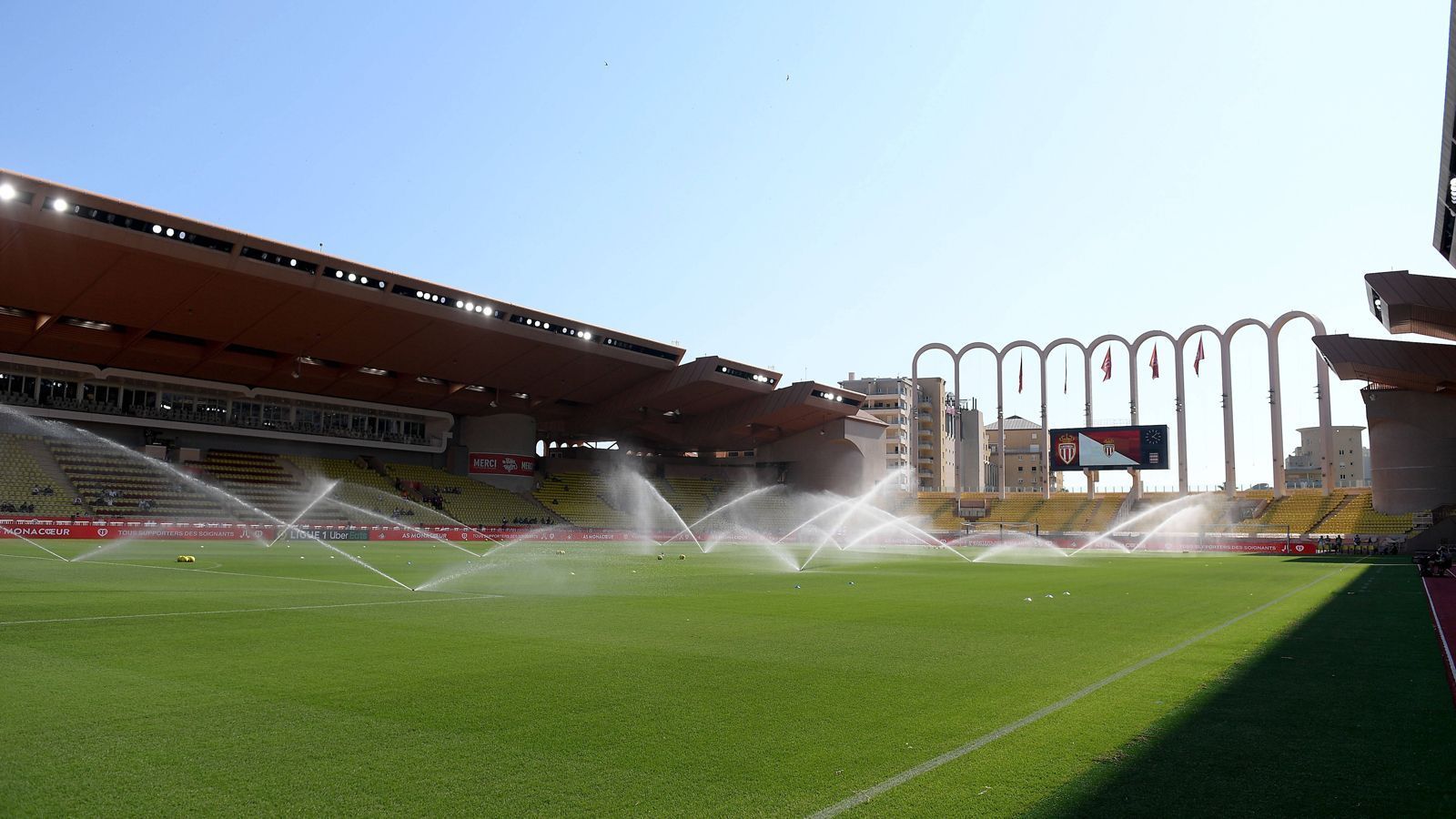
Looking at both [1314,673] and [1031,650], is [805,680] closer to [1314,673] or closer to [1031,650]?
[1031,650]

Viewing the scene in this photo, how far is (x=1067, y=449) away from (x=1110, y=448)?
11.1 feet

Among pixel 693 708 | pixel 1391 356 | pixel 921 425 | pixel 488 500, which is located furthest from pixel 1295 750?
pixel 921 425

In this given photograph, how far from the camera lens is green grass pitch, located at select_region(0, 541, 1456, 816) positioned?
5.19 meters

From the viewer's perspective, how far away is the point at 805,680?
8.92 m

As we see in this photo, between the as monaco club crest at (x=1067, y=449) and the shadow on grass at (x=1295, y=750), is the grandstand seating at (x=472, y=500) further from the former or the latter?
the shadow on grass at (x=1295, y=750)

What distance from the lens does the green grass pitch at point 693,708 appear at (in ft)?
17.0

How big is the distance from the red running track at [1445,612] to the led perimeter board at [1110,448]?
4258 cm

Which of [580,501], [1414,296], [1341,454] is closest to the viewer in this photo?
[1414,296]

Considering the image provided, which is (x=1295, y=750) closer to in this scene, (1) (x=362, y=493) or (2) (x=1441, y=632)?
(2) (x=1441, y=632)

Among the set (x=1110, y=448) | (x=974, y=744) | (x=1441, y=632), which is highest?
(x=1110, y=448)

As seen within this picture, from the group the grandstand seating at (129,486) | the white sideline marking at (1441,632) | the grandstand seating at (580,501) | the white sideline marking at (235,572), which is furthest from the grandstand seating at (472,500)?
the white sideline marking at (1441,632)

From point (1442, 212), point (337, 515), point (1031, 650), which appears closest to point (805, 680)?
point (1031, 650)

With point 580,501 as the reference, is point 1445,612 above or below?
below

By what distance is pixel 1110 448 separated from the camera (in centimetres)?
7438
